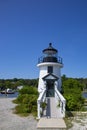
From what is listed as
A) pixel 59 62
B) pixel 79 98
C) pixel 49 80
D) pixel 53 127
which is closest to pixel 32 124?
pixel 53 127

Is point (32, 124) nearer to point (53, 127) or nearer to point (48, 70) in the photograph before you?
point (53, 127)

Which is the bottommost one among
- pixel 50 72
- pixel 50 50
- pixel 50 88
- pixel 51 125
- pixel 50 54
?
pixel 51 125

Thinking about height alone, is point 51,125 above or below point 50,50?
below

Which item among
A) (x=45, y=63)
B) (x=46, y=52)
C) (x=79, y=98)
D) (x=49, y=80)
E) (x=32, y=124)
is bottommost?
(x=32, y=124)

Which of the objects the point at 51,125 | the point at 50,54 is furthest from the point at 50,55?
the point at 51,125

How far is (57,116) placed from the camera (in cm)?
1181

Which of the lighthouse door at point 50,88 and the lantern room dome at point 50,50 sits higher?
the lantern room dome at point 50,50

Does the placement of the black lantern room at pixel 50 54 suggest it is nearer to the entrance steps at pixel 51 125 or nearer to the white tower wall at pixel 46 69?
the white tower wall at pixel 46 69

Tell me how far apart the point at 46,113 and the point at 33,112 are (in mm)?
1231

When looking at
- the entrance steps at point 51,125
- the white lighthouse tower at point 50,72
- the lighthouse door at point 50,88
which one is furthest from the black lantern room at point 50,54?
the entrance steps at point 51,125

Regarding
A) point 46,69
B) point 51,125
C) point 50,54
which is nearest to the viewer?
point 51,125

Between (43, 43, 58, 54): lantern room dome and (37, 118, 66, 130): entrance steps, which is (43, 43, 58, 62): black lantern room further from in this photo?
(37, 118, 66, 130): entrance steps

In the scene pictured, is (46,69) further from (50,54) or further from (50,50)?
(50,50)

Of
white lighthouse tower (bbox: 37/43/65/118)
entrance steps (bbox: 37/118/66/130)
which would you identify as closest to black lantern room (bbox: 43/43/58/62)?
white lighthouse tower (bbox: 37/43/65/118)
